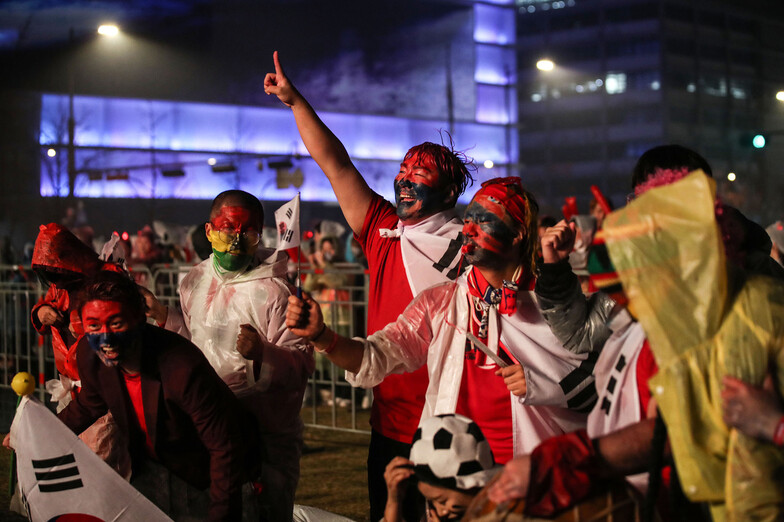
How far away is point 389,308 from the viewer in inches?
142

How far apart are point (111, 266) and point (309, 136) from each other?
120cm

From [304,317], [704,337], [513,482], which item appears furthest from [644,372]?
[304,317]

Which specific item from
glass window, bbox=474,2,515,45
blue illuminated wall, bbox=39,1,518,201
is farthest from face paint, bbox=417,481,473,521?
glass window, bbox=474,2,515,45

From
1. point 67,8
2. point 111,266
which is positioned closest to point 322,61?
point 67,8

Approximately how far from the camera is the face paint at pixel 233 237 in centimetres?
379

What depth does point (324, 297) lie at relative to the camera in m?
8.41

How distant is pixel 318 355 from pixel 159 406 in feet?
17.1

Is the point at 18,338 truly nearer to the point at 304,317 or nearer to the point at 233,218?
the point at 233,218

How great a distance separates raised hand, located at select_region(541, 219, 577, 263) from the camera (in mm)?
2594

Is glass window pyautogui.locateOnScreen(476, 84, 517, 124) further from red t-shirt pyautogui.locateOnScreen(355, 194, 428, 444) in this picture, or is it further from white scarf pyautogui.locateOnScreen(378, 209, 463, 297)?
white scarf pyautogui.locateOnScreen(378, 209, 463, 297)

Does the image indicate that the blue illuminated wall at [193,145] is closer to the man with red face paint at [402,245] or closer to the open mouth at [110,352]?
the man with red face paint at [402,245]

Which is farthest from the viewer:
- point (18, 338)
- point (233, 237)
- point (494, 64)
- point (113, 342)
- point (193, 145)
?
point (494, 64)

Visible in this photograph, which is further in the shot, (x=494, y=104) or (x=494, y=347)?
(x=494, y=104)

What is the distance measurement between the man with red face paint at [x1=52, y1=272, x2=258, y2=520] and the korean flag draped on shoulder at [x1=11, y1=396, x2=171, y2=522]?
0.17 meters
